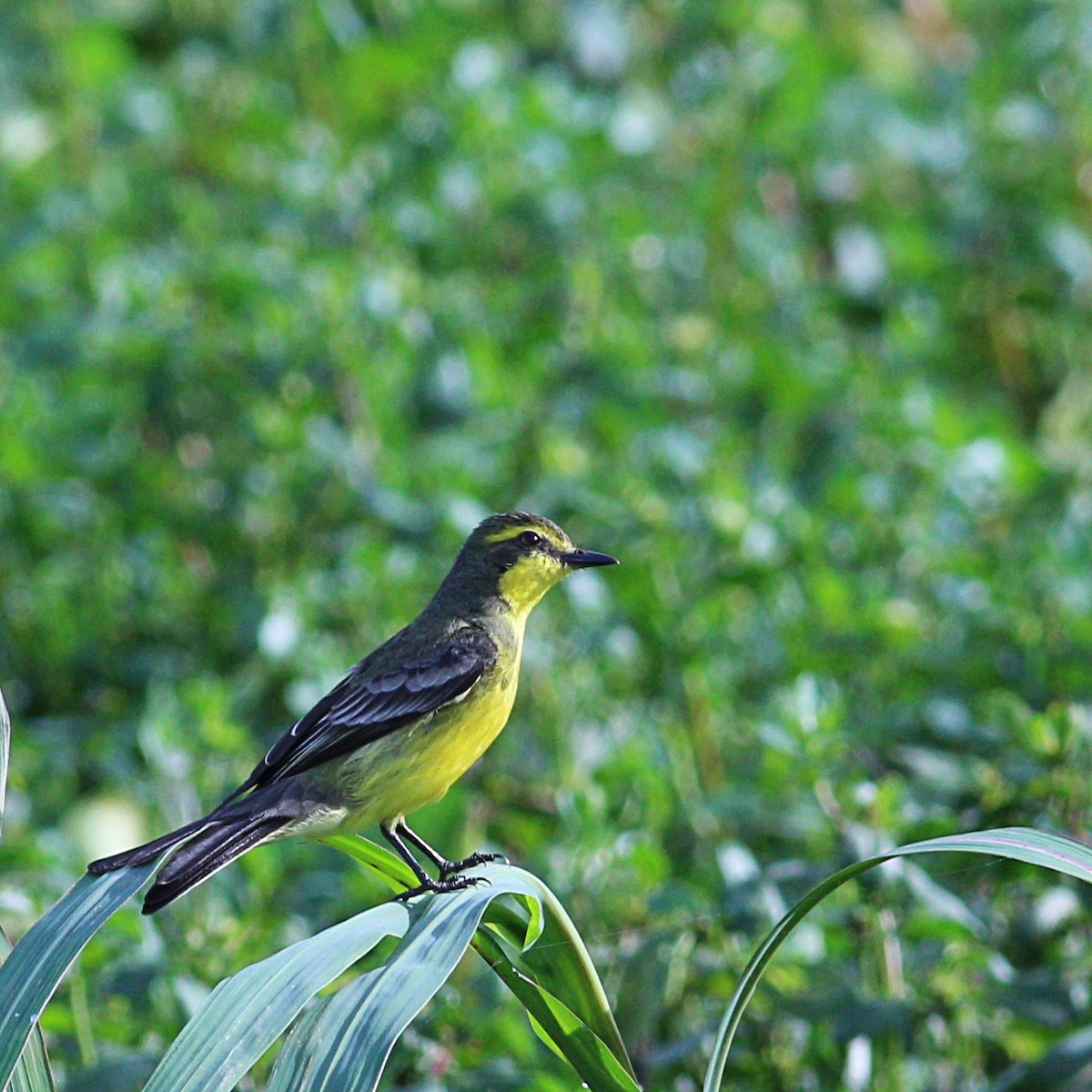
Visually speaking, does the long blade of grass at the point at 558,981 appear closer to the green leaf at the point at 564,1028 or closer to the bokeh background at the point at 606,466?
the green leaf at the point at 564,1028

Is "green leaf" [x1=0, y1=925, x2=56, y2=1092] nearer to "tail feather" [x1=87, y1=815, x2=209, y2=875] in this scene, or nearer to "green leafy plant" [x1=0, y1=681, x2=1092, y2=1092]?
"green leafy plant" [x1=0, y1=681, x2=1092, y2=1092]

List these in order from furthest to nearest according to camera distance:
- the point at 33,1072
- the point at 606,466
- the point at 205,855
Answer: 1. the point at 606,466
2. the point at 205,855
3. the point at 33,1072

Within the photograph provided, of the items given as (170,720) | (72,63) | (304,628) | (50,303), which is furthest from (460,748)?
(72,63)

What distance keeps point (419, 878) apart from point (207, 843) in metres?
0.40

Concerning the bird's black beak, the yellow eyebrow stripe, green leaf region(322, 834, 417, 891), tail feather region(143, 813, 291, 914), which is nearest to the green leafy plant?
tail feather region(143, 813, 291, 914)

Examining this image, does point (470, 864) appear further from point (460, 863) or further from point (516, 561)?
point (516, 561)

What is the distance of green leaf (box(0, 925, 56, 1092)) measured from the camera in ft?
8.45

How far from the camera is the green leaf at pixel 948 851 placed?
248 cm

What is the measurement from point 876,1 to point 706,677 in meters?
5.53

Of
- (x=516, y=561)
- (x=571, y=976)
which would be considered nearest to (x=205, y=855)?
(x=571, y=976)

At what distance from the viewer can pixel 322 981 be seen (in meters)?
2.43

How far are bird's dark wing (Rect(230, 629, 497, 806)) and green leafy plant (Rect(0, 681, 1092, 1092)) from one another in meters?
0.72

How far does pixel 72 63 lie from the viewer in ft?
26.8

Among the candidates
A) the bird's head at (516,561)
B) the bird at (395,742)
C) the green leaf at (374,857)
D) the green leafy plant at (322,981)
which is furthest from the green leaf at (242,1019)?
the bird's head at (516,561)
